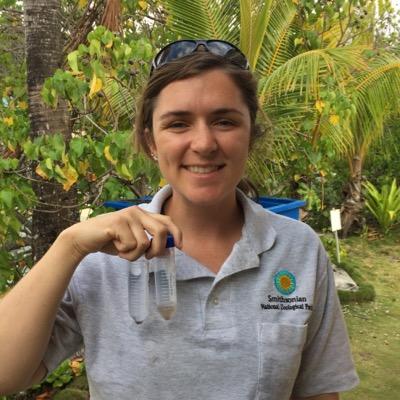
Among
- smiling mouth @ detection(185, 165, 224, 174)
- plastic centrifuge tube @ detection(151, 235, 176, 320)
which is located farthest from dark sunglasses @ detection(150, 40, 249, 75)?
plastic centrifuge tube @ detection(151, 235, 176, 320)

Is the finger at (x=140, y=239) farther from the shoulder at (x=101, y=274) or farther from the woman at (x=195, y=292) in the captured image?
the shoulder at (x=101, y=274)

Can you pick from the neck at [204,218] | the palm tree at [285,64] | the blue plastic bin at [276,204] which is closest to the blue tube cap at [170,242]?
the neck at [204,218]

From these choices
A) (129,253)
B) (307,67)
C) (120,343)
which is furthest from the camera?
(307,67)

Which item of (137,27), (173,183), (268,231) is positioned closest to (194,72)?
(173,183)

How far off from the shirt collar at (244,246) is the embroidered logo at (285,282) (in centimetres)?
6

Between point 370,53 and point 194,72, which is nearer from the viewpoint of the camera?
point 194,72

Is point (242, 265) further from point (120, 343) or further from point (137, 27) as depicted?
point (137, 27)

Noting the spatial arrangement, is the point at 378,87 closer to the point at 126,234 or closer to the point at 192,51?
the point at 192,51

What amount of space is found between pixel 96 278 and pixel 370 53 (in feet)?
13.3

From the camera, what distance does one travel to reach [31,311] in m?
1.02

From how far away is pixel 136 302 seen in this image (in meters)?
1.15

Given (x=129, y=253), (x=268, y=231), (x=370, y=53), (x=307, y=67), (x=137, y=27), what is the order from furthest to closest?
(x=370, y=53) < (x=137, y=27) < (x=307, y=67) < (x=268, y=231) < (x=129, y=253)

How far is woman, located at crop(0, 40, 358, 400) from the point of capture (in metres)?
1.03

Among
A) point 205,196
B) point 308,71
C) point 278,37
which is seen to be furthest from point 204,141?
point 278,37
